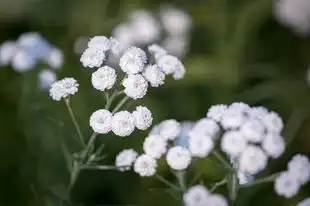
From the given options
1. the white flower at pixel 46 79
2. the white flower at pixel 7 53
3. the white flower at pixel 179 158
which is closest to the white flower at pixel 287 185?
the white flower at pixel 179 158

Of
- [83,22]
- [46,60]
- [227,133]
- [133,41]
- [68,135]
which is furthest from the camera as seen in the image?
[83,22]

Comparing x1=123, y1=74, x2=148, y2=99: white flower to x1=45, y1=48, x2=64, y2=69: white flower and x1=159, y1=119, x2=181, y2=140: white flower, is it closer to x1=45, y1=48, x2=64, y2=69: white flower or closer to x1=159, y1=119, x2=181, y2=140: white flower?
x1=159, y1=119, x2=181, y2=140: white flower

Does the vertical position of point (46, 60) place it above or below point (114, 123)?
below

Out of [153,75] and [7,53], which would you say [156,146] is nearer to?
[153,75]

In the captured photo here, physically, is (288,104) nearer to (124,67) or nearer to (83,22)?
(83,22)

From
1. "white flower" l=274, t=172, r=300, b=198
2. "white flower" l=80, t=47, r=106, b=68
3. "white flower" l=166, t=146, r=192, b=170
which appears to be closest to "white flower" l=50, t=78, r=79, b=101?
"white flower" l=80, t=47, r=106, b=68

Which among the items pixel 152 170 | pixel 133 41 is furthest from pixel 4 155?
pixel 152 170

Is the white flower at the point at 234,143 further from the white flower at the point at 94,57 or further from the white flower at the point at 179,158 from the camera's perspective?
the white flower at the point at 94,57
